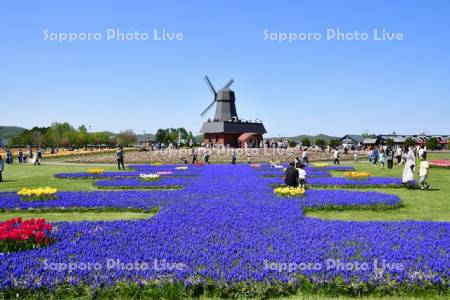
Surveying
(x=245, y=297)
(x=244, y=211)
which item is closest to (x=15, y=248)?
(x=245, y=297)

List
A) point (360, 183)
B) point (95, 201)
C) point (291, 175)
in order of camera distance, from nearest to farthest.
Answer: point (95, 201) → point (291, 175) → point (360, 183)

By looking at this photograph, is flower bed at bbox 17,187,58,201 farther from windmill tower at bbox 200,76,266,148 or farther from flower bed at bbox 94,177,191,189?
windmill tower at bbox 200,76,266,148

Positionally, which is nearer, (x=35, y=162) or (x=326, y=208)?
(x=326, y=208)

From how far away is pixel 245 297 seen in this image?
23.1 feet

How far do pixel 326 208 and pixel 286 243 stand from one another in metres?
6.02

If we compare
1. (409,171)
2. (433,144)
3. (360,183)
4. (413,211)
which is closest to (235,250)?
(413,211)

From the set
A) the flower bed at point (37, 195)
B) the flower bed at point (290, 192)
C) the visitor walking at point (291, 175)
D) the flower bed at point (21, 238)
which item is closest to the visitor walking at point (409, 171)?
the visitor walking at point (291, 175)

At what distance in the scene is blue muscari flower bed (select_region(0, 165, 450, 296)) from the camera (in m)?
7.27

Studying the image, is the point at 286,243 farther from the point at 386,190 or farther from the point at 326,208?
the point at 386,190

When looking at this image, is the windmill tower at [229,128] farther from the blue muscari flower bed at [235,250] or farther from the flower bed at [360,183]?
the blue muscari flower bed at [235,250]

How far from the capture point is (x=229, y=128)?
71.6 meters

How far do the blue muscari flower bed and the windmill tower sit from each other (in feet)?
187

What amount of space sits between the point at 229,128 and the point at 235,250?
63046mm

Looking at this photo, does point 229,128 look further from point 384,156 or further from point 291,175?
point 291,175
